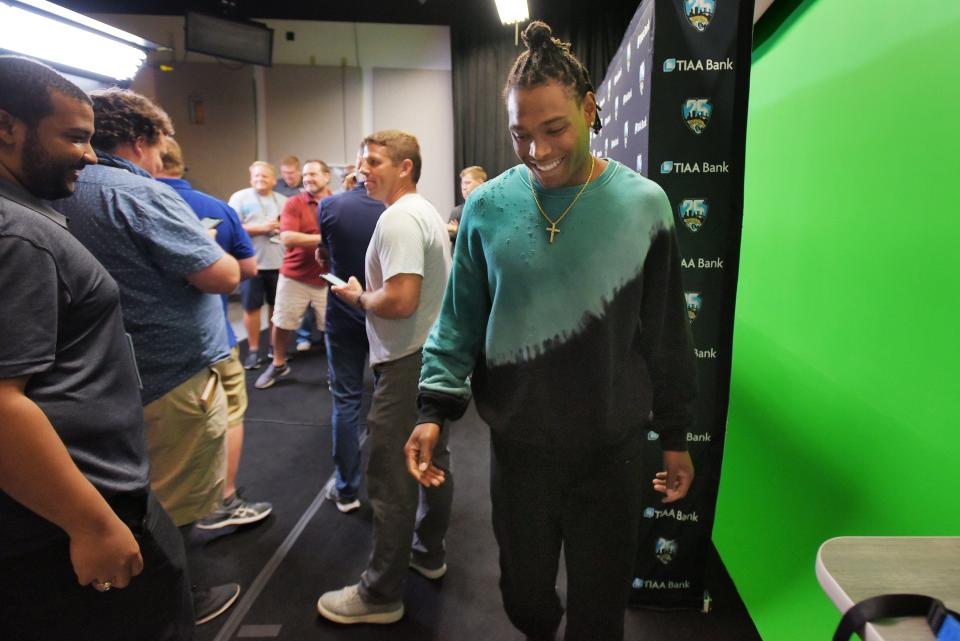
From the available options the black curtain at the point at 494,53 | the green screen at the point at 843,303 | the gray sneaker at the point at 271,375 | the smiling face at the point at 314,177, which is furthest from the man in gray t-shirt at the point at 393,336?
the black curtain at the point at 494,53

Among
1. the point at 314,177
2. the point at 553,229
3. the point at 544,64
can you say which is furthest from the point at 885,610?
the point at 314,177

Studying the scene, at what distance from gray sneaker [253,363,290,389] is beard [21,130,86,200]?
332 centimetres

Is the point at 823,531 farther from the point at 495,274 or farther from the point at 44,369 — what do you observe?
the point at 44,369

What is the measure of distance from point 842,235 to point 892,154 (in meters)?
0.27

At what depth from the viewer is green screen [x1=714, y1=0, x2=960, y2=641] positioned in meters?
1.10

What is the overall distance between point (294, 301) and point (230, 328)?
1.86 m

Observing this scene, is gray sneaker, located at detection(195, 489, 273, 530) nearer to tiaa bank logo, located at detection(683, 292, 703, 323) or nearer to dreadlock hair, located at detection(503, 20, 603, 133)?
tiaa bank logo, located at detection(683, 292, 703, 323)

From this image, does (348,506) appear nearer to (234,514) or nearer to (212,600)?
(234,514)

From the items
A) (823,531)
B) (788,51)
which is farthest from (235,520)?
(788,51)

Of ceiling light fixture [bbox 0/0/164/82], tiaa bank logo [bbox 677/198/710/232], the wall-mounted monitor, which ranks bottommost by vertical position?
tiaa bank logo [bbox 677/198/710/232]

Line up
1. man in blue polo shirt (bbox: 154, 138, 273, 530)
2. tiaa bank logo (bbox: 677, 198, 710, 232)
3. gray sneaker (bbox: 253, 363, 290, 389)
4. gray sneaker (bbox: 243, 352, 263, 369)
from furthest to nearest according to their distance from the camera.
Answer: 1. gray sneaker (bbox: 243, 352, 263, 369)
2. gray sneaker (bbox: 253, 363, 290, 389)
3. man in blue polo shirt (bbox: 154, 138, 273, 530)
4. tiaa bank logo (bbox: 677, 198, 710, 232)

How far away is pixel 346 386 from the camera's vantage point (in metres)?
2.29

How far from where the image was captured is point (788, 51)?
1846 millimetres

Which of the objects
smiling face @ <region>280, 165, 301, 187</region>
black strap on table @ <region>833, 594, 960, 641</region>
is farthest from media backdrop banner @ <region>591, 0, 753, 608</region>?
smiling face @ <region>280, 165, 301, 187</region>
